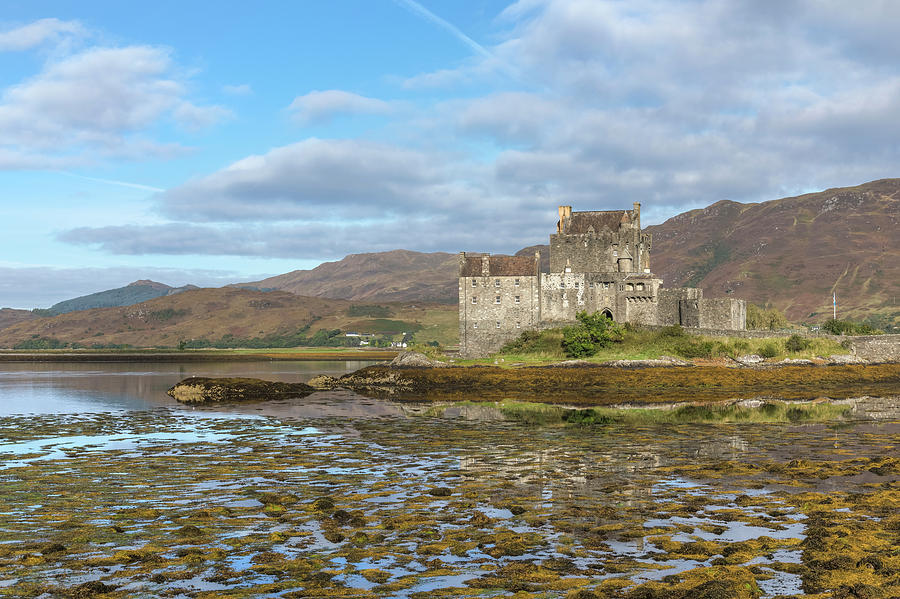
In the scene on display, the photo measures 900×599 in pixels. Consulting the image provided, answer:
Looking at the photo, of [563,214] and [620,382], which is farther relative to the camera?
[563,214]

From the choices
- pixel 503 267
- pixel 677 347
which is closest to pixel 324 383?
pixel 503 267

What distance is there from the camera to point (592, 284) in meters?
86.3

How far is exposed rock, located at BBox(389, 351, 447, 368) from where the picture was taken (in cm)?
7731

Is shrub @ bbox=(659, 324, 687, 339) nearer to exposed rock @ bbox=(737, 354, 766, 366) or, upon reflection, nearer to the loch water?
exposed rock @ bbox=(737, 354, 766, 366)

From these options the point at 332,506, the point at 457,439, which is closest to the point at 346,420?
the point at 457,439

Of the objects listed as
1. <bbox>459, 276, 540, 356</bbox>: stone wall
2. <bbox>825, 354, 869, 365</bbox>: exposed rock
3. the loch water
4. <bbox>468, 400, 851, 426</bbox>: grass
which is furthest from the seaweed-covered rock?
<bbox>825, 354, 869, 365</bbox>: exposed rock

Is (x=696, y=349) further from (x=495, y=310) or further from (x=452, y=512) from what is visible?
(x=452, y=512)

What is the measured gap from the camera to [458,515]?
19.2 metres

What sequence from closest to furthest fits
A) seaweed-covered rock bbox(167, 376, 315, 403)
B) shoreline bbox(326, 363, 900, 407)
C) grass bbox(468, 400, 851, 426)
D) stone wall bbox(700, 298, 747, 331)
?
grass bbox(468, 400, 851, 426), shoreline bbox(326, 363, 900, 407), seaweed-covered rock bbox(167, 376, 315, 403), stone wall bbox(700, 298, 747, 331)

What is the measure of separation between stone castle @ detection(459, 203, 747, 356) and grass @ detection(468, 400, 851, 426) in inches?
1397

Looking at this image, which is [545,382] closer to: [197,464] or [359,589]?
[197,464]

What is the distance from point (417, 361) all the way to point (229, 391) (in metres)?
22.4

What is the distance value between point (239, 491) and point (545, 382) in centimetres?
4542

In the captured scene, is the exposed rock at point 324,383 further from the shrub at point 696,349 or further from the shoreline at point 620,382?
the shrub at point 696,349
